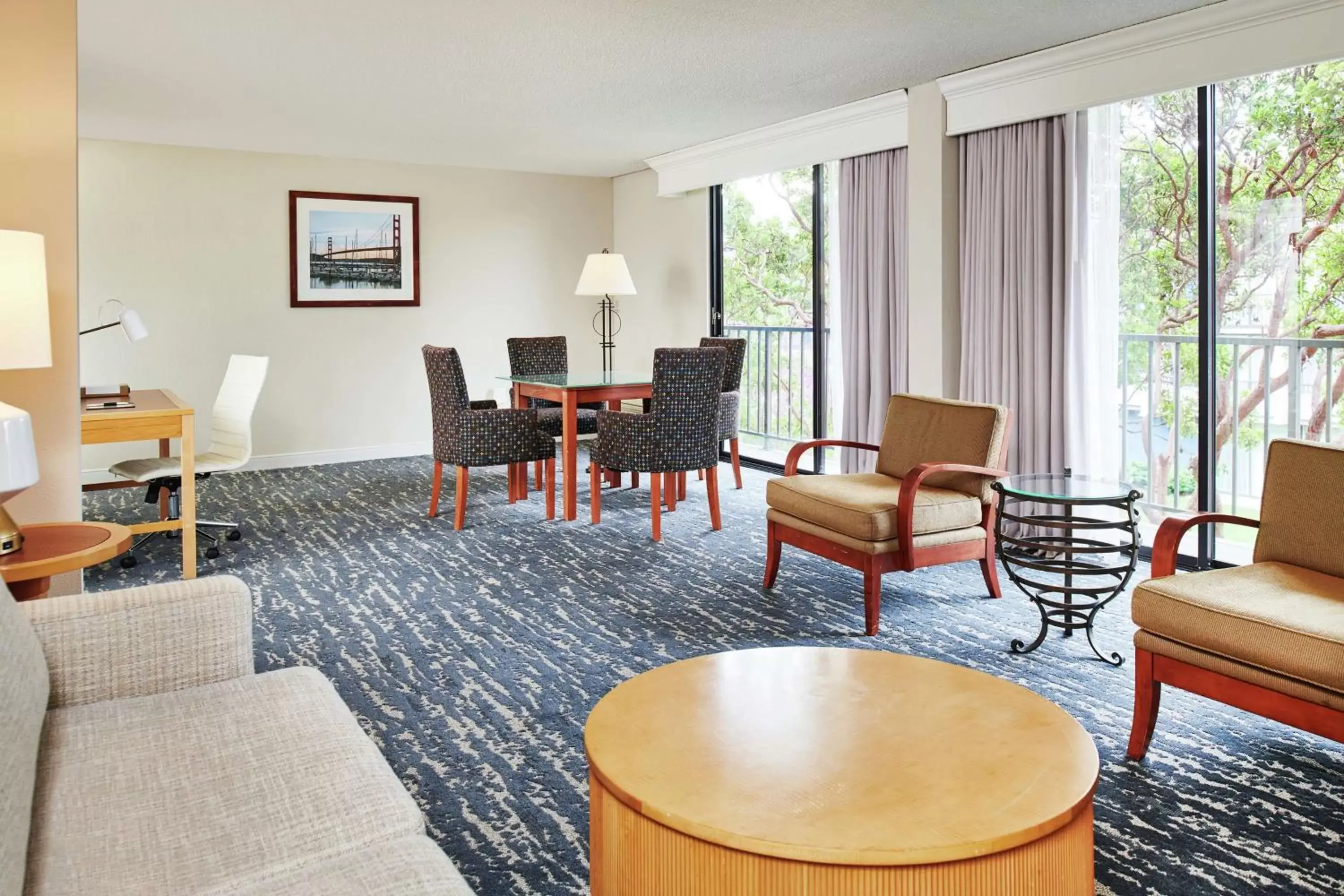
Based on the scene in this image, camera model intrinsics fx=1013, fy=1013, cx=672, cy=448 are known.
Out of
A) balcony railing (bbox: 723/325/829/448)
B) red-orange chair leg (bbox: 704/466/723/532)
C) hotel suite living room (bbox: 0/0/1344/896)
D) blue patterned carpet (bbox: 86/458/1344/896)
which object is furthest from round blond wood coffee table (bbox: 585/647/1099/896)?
balcony railing (bbox: 723/325/829/448)

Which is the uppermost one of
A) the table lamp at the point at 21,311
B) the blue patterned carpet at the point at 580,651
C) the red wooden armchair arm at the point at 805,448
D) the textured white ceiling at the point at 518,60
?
the textured white ceiling at the point at 518,60

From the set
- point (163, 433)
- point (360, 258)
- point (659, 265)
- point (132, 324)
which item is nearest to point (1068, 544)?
point (163, 433)

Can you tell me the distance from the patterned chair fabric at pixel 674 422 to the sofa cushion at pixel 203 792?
3.20m

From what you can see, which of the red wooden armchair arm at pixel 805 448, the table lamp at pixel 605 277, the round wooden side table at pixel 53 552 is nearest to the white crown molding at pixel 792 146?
the table lamp at pixel 605 277

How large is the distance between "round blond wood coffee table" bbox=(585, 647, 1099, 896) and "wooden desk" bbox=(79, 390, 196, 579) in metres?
2.90

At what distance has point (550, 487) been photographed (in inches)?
219

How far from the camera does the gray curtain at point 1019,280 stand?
4.69 meters

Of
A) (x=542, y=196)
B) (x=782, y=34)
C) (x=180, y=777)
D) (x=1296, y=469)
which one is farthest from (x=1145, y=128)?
(x=542, y=196)

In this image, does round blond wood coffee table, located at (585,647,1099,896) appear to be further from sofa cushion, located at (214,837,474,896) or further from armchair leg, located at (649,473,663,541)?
armchair leg, located at (649,473,663,541)

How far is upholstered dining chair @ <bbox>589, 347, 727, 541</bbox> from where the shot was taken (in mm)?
4953

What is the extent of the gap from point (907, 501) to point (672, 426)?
1.77 m

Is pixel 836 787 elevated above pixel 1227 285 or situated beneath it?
situated beneath

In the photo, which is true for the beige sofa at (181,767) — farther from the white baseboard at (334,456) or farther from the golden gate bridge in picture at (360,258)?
the golden gate bridge in picture at (360,258)

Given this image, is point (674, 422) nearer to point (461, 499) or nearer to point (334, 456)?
point (461, 499)
